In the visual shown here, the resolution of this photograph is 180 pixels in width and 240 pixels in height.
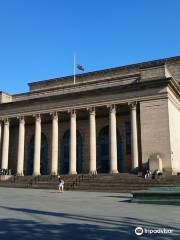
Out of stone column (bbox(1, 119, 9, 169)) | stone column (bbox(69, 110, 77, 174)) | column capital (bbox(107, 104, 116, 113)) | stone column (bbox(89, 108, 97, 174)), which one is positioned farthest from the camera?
stone column (bbox(1, 119, 9, 169))

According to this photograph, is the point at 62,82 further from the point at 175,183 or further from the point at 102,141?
the point at 175,183

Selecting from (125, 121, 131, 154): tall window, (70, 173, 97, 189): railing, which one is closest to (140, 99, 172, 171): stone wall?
(125, 121, 131, 154): tall window

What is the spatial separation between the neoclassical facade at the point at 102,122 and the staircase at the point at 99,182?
2.60 metres

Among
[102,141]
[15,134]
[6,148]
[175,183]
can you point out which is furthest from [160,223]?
[15,134]

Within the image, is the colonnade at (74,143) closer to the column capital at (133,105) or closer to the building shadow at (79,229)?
the column capital at (133,105)

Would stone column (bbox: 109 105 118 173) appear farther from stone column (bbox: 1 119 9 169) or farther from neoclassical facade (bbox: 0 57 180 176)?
stone column (bbox: 1 119 9 169)

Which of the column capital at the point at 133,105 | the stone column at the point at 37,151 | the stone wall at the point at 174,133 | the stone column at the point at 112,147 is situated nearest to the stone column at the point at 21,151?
the stone column at the point at 37,151

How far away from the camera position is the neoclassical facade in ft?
119

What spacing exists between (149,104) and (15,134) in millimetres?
21763

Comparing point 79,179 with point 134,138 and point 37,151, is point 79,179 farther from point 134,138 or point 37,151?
point 37,151

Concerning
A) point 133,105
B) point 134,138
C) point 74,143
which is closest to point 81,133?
point 74,143

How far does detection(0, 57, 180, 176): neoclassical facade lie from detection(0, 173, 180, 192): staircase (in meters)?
2.60

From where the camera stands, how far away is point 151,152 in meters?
35.8

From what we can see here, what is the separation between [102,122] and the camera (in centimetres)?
4416
